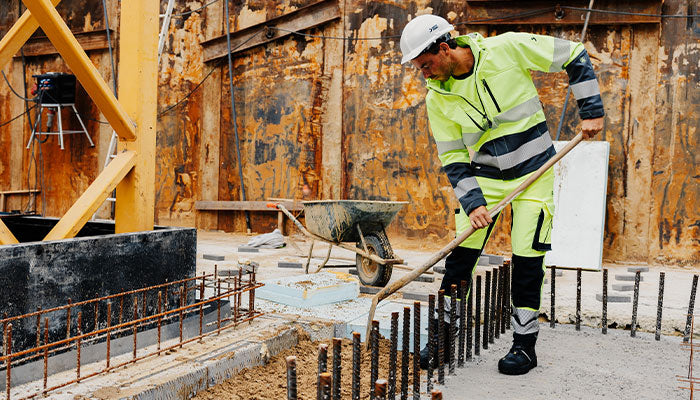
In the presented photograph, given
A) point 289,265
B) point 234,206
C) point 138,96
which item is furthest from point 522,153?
point 234,206

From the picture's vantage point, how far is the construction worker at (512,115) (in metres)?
2.83

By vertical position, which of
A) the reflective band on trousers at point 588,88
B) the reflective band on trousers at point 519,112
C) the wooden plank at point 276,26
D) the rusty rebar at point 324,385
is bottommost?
the rusty rebar at point 324,385

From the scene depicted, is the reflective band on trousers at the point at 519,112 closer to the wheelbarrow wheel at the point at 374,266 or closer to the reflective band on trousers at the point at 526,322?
the reflective band on trousers at the point at 526,322

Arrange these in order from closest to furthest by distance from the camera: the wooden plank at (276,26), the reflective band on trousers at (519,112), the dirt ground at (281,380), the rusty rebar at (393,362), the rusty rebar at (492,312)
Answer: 1. the rusty rebar at (393,362)
2. the dirt ground at (281,380)
3. the reflective band on trousers at (519,112)
4. the rusty rebar at (492,312)
5. the wooden plank at (276,26)

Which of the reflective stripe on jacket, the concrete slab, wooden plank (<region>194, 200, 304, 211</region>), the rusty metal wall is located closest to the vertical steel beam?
the concrete slab

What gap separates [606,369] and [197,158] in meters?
7.96

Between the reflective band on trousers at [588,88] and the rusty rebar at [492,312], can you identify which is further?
the rusty rebar at [492,312]

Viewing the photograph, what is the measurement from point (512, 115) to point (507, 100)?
8cm

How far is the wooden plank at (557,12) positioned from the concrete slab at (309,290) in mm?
4340

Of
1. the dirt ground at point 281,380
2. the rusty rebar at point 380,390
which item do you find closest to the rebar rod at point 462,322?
the dirt ground at point 281,380

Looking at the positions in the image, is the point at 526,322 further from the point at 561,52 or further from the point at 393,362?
the point at 561,52

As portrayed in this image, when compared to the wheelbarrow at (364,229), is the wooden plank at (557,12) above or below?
above

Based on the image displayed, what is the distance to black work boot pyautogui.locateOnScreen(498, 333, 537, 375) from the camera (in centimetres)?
280

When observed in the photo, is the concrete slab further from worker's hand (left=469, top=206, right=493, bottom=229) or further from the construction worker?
worker's hand (left=469, top=206, right=493, bottom=229)
